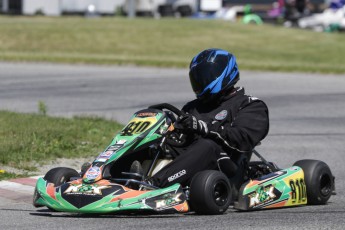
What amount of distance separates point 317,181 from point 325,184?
0.17 metres

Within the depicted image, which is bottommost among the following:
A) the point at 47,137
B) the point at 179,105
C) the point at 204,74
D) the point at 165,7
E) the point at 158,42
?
the point at 165,7

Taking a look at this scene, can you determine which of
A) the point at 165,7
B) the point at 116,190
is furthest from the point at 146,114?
the point at 165,7

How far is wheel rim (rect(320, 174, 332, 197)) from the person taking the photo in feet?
23.2

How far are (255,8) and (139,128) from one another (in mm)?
45667

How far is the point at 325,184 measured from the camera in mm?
7156

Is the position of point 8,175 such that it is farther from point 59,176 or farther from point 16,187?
point 59,176

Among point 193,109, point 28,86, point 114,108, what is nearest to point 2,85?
point 28,86

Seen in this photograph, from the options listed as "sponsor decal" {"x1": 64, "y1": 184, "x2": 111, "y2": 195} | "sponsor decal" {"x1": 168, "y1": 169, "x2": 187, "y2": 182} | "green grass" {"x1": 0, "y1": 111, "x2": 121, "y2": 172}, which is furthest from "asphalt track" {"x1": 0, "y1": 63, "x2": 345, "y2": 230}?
"green grass" {"x1": 0, "y1": 111, "x2": 121, "y2": 172}

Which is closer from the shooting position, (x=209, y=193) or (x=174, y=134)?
(x=209, y=193)

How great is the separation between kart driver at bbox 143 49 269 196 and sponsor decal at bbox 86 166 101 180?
1.35 ft

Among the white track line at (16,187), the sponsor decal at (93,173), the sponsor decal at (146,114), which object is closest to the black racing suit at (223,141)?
the sponsor decal at (146,114)

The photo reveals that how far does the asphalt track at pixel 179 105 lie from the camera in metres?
5.91

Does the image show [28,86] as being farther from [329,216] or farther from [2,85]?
[329,216]

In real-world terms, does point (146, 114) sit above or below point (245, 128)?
above
